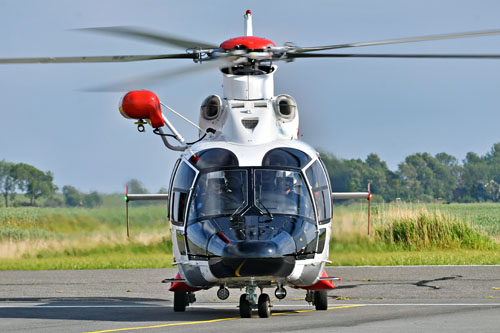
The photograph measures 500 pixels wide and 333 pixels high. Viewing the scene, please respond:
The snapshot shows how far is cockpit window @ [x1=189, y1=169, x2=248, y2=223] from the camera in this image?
1306cm

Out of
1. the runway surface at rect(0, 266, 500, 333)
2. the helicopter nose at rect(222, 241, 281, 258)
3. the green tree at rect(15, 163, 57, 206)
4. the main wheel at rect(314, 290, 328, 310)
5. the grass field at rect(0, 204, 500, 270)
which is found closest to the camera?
the helicopter nose at rect(222, 241, 281, 258)

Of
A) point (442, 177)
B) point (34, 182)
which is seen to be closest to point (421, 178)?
point (442, 177)

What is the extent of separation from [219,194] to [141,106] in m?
2.07

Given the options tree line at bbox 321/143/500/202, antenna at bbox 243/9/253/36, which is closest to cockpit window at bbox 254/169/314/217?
antenna at bbox 243/9/253/36

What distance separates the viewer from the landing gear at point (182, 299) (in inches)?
585

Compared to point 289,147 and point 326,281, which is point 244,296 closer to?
point 326,281

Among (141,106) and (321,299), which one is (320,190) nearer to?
(321,299)

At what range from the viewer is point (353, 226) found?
90.2ft

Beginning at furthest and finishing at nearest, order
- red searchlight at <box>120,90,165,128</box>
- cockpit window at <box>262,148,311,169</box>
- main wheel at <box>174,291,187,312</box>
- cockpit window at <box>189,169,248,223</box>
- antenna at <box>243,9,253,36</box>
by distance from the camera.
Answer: antenna at <box>243,9,253,36</box> < main wheel at <box>174,291,187,312</box> < red searchlight at <box>120,90,165,128</box> < cockpit window at <box>262,148,311,169</box> < cockpit window at <box>189,169,248,223</box>

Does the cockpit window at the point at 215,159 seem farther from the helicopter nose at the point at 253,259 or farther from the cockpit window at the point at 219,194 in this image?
the helicopter nose at the point at 253,259

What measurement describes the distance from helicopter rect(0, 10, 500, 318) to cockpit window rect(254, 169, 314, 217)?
0.05 feet

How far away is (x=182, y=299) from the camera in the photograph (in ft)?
48.8

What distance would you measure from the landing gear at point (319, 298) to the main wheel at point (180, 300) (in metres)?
2.00

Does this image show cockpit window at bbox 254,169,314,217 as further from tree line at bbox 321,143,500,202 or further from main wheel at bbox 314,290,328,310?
tree line at bbox 321,143,500,202
